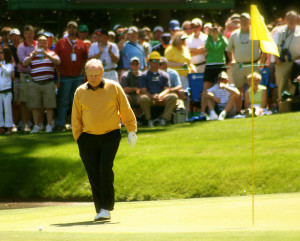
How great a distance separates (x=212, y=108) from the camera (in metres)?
18.3

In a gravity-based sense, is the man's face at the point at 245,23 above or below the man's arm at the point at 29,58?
above

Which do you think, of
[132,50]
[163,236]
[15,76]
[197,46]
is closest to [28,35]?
[15,76]

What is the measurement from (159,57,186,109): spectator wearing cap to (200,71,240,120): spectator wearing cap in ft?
1.72

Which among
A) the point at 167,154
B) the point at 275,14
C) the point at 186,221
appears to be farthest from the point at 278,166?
the point at 275,14

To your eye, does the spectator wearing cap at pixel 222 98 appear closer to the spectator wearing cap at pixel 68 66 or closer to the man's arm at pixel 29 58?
the spectator wearing cap at pixel 68 66

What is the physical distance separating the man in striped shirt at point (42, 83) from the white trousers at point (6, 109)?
452 mm

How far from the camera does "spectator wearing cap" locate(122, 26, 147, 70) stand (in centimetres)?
1883

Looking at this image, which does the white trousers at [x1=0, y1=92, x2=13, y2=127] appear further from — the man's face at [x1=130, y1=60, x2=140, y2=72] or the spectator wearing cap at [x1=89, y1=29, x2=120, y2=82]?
the man's face at [x1=130, y1=60, x2=140, y2=72]

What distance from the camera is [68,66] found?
712 inches

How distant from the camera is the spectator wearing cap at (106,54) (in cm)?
1825

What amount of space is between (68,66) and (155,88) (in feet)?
6.48

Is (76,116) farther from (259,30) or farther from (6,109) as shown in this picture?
(6,109)

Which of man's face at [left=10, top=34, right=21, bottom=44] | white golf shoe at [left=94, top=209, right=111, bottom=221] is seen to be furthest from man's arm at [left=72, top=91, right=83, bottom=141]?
man's face at [left=10, top=34, right=21, bottom=44]

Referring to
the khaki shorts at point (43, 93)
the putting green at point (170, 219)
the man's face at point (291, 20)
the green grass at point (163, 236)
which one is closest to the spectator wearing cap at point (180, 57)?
the man's face at point (291, 20)
